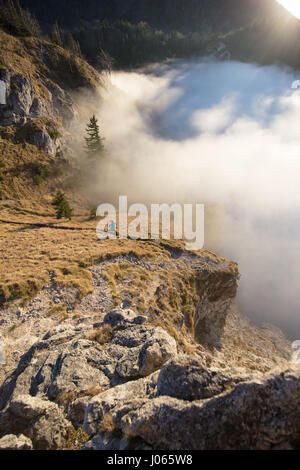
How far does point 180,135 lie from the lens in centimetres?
9019

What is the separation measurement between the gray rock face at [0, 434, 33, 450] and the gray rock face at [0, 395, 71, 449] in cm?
45

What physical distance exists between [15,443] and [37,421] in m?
1.18

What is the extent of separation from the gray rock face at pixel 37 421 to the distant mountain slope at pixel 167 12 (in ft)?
831

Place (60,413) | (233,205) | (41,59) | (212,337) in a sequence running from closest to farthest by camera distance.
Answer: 1. (60,413)
2. (212,337)
3. (41,59)
4. (233,205)

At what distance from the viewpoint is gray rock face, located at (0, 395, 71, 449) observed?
7775 mm

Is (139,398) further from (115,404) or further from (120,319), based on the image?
(120,319)

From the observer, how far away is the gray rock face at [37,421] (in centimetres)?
777

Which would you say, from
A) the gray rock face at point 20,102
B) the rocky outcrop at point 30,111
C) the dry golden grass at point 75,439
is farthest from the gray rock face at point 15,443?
the gray rock face at point 20,102

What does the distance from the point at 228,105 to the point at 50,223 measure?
5090 inches

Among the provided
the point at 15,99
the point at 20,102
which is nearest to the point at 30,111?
the point at 20,102

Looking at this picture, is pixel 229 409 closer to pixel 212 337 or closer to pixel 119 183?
pixel 212 337

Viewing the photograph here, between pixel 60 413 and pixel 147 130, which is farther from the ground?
pixel 147 130

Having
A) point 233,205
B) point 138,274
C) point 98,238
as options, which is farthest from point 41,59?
point 233,205

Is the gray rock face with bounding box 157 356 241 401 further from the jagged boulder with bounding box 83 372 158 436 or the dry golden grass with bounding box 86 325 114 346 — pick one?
the dry golden grass with bounding box 86 325 114 346
